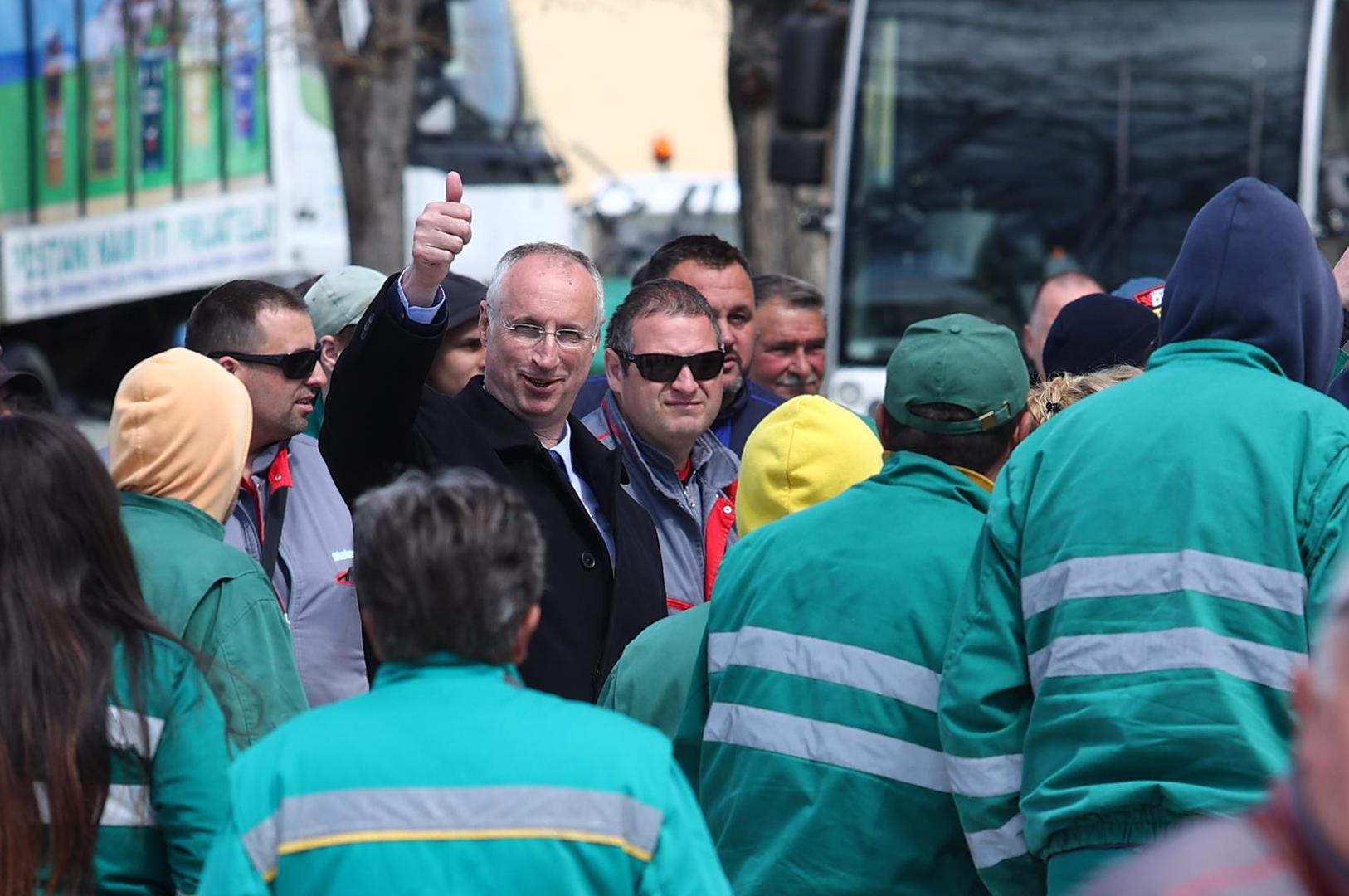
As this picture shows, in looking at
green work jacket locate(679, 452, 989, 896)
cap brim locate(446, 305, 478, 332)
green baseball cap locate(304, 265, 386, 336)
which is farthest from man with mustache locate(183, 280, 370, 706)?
green work jacket locate(679, 452, 989, 896)

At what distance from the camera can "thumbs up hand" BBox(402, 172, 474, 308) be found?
397 centimetres

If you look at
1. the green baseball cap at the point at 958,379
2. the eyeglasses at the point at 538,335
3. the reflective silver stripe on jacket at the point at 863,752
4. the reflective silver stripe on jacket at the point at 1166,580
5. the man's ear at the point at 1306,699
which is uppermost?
the man's ear at the point at 1306,699

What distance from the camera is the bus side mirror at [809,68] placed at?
11.1 m

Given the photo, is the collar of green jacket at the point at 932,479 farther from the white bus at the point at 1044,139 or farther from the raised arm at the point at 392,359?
the white bus at the point at 1044,139

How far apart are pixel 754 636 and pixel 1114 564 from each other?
0.63 m

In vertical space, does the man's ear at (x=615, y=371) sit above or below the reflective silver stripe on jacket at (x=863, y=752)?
above

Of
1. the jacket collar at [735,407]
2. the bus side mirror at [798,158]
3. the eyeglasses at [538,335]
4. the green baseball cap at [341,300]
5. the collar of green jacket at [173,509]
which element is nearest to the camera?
the collar of green jacket at [173,509]

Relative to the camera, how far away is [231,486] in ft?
11.9

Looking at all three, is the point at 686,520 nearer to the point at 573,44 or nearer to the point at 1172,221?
the point at 1172,221

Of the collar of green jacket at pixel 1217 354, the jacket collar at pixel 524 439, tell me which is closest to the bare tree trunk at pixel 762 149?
the jacket collar at pixel 524 439

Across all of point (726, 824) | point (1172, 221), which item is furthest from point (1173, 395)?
point (1172, 221)

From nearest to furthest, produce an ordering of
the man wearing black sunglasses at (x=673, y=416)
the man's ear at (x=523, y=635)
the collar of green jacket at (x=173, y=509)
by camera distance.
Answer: the man's ear at (x=523, y=635) → the collar of green jacket at (x=173, y=509) → the man wearing black sunglasses at (x=673, y=416)

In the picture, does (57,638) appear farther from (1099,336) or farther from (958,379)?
(1099,336)

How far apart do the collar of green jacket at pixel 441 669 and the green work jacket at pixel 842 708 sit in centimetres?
100
